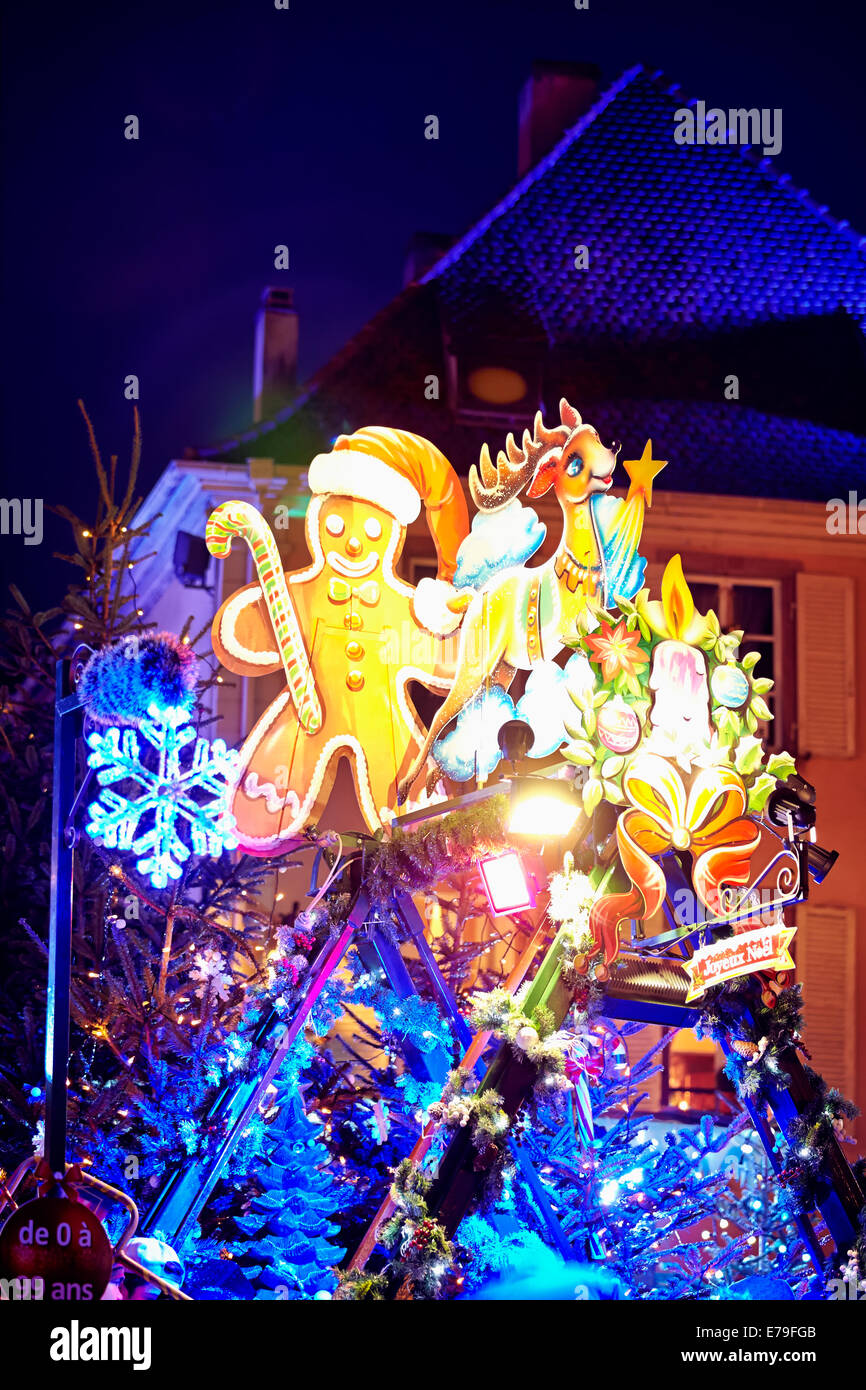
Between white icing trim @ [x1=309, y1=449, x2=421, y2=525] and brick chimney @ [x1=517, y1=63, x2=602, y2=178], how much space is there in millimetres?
7514

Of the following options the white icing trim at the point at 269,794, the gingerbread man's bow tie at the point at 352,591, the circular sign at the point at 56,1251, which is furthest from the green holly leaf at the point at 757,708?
the circular sign at the point at 56,1251

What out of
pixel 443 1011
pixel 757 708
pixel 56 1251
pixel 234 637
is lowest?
pixel 56 1251

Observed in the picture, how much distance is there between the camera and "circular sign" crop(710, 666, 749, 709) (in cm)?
952

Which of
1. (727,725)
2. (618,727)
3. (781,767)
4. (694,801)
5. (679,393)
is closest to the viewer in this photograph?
(618,727)

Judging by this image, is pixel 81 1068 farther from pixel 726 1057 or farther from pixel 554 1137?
pixel 726 1057

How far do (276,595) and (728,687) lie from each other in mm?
3062

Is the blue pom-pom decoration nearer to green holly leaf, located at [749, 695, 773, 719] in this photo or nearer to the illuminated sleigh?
the illuminated sleigh

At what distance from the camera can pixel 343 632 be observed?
10703 millimetres

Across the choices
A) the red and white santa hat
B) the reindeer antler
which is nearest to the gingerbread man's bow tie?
the red and white santa hat

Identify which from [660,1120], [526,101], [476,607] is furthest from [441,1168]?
[526,101]

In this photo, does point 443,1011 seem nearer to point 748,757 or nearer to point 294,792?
point 294,792

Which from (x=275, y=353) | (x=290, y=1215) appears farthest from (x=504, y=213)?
(x=290, y=1215)

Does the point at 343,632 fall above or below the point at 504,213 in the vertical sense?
below

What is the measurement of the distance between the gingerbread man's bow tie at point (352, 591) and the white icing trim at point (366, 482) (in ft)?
1.78
